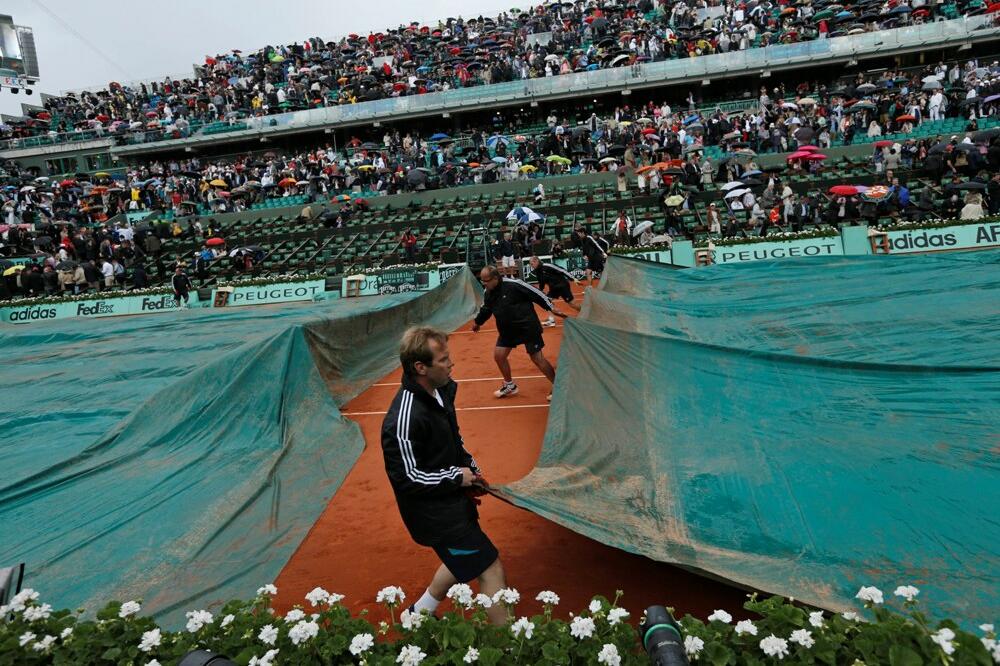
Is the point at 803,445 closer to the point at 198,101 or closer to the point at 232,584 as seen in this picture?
the point at 232,584

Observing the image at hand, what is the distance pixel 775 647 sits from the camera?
7.99ft

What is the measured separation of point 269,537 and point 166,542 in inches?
31.8

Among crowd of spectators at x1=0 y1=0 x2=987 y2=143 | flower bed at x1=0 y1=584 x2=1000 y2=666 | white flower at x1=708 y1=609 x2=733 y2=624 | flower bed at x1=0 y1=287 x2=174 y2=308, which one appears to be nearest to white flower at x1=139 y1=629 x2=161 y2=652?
flower bed at x1=0 y1=584 x2=1000 y2=666

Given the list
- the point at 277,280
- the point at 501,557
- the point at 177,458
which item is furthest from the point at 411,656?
the point at 277,280

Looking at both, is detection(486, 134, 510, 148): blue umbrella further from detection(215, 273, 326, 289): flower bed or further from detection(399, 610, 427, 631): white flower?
detection(399, 610, 427, 631): white flower

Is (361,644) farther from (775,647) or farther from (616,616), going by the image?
(775,647)

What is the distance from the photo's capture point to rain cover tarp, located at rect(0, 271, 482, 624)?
5238 millimetres

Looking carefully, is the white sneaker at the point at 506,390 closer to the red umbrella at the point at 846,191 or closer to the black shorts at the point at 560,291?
the black shorts at the point at 560,291

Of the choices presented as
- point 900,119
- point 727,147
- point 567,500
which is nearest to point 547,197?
point 727,147

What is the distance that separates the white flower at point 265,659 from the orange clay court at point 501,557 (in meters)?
2.02

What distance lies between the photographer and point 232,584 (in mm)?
5094

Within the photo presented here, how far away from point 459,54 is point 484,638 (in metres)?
43.6

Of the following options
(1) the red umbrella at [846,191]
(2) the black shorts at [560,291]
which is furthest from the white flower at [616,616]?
(1) the red umbrella at [846,191]

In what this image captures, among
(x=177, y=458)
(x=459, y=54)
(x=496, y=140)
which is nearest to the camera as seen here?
(x=177, y=458)
